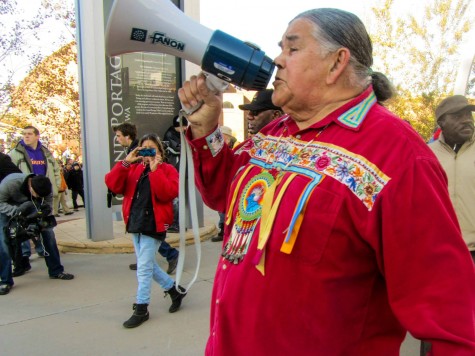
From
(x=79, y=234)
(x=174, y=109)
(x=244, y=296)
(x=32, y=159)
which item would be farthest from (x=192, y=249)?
(x=244, y=296)

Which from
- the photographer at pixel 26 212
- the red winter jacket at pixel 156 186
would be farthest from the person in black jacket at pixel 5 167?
the red winter jacket at pixel 156 186

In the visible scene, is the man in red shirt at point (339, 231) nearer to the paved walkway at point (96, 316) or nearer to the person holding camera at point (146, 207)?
the paved walkway at point (96, 316)

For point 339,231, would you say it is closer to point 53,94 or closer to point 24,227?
point 24,227

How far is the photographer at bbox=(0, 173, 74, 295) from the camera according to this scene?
435 centimetres

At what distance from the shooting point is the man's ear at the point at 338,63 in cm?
124

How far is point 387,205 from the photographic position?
106cm

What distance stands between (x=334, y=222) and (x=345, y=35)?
56 cm

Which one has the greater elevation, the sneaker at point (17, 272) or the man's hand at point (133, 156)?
the man's hand at point (133, 156)

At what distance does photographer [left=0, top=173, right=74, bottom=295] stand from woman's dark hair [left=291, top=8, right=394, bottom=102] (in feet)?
13.4

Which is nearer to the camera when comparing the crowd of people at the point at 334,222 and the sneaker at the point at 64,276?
the crowd of people at the point at 334,222

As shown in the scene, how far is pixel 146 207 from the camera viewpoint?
3736 mm

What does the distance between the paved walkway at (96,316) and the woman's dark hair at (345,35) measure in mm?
2506

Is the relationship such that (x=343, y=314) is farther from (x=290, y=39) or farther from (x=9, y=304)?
(x=9, y=304)

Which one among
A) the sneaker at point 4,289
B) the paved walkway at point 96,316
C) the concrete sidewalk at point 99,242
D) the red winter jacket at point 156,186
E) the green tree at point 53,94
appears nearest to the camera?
the paved walkway at point 96,316
